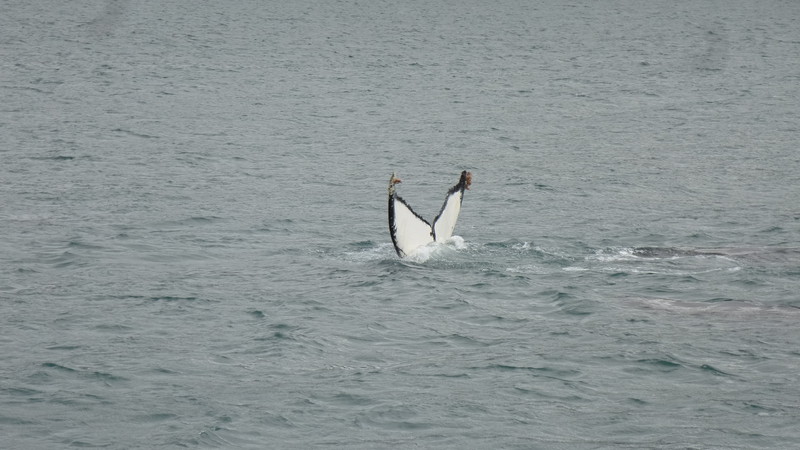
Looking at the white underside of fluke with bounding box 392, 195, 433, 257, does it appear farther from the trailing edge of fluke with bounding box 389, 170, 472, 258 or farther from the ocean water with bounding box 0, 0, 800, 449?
the ocean water with bounding box 0, 0, 800, 449

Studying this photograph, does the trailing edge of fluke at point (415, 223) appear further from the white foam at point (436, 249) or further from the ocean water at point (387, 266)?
the ocean water at point (387, 266)

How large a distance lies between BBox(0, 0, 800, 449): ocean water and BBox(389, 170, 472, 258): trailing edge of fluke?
1.84ft

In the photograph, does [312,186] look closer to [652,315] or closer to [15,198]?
[15,198]

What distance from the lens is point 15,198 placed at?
39281mm

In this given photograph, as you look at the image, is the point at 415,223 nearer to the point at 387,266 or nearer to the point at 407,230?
the point at 407,230

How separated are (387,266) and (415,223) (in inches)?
61.1

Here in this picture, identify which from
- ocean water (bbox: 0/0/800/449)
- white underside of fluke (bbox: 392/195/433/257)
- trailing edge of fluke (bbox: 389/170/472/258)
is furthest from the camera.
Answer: white underside of fluke (bbox: 392/195/433/257)

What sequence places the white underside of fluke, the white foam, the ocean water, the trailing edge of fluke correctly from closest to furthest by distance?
the ocean water → the trailing edge of fluke → the white underside of fluke → the white foam

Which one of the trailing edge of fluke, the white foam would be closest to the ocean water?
the white foam

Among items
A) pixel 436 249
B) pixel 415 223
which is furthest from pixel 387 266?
pixel 436 249

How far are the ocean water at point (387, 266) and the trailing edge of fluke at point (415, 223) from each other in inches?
22.1

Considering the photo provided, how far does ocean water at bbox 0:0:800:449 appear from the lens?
2167 cm

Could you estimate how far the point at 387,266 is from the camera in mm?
32625

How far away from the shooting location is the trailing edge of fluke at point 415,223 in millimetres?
31469
